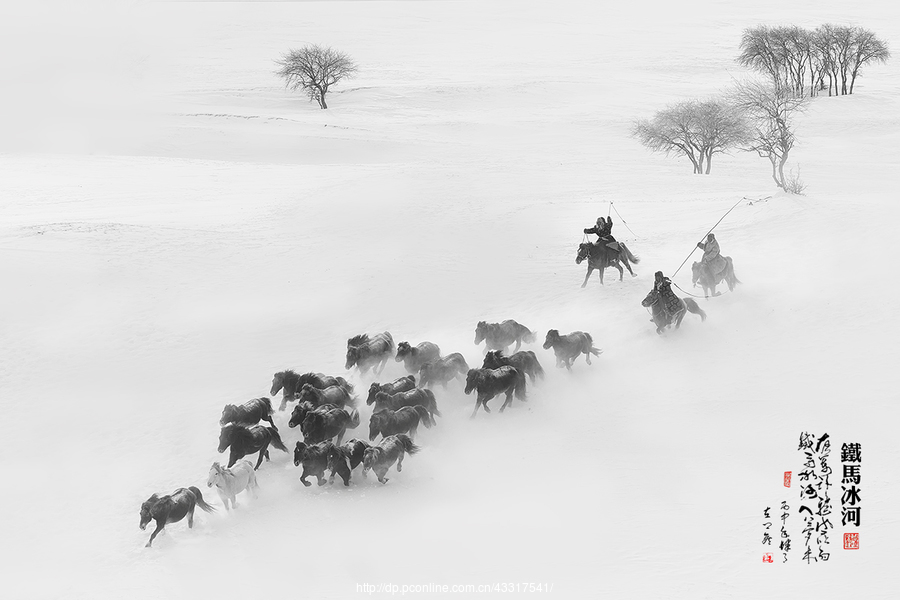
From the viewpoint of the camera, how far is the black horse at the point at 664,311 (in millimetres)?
17203

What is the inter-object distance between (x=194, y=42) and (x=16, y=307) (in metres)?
84.3

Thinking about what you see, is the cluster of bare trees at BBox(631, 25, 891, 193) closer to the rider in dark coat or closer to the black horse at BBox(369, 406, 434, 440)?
the rider in dark coat

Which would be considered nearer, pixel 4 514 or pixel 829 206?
pixel 4 514

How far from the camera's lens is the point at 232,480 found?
12641 mm

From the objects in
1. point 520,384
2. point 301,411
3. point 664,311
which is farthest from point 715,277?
point 301,411

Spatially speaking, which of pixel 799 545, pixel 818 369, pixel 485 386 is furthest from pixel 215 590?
pixel 818 369

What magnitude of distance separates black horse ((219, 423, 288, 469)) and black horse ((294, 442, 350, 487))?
0.94 metres

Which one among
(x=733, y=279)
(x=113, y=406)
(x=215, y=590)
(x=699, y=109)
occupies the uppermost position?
(x=699, y=109)

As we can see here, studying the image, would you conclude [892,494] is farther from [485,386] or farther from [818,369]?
[485,386]

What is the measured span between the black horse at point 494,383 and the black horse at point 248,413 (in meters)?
3.72

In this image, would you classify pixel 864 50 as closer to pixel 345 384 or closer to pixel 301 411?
pixel 345 384

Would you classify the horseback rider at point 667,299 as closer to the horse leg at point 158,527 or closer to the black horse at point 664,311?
the black horse at point 664,311

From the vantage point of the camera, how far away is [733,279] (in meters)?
18.8

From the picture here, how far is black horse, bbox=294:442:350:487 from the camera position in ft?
42.7
